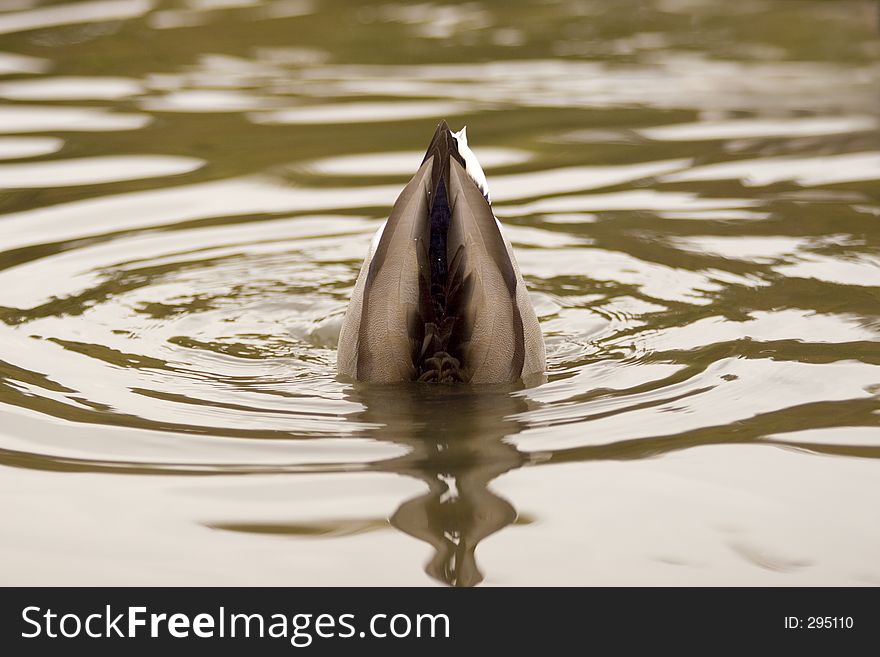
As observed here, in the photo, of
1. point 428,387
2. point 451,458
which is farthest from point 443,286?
point 451,458

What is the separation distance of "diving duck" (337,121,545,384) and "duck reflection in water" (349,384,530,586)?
0.08 m

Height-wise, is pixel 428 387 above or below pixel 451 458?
above

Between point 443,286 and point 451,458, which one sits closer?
point 451,458

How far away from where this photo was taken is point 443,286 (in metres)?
3.78

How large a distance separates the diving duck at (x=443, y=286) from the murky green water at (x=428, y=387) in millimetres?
128

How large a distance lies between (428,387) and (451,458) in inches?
18.0

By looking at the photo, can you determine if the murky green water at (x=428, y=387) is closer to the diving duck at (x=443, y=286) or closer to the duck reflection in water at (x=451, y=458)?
the duck reflection in water at (x=451, y=458)

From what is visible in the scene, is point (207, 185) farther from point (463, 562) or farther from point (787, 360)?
point (463, 562)

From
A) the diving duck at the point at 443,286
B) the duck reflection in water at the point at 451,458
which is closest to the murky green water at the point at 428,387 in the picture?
the duck reflection in water at the point at 451,458

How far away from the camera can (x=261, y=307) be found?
5.09 m

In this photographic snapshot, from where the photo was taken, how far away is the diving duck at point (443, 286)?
146 inches

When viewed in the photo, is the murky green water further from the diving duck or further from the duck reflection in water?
the diving duck

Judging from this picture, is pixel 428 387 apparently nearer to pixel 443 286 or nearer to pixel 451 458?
pixel 443 286

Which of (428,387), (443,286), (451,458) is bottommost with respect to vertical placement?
(451,458)
